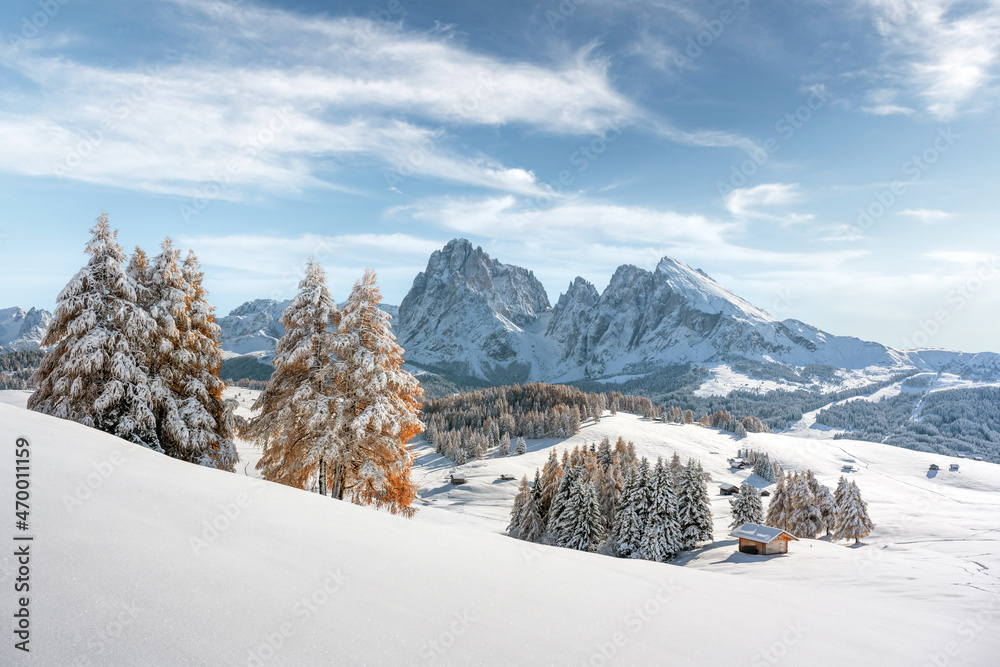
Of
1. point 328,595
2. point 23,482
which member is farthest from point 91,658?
point 23,482

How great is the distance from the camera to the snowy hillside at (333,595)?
457cm

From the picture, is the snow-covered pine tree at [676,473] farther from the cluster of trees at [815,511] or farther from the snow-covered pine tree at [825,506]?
the snow-covered pine tree at [825,506]

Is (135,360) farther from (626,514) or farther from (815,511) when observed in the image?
(815,511)

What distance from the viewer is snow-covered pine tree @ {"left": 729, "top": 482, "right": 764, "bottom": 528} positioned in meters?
51.6

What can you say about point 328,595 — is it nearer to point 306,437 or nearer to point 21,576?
point 21,576

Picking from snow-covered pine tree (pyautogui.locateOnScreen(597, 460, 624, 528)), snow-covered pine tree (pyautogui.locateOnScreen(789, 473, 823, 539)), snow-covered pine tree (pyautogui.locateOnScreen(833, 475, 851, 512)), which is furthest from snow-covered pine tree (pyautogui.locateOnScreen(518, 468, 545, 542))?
snow-covered pine tree (pyautogui.locateOnScreen(833, 475, 851, 512))

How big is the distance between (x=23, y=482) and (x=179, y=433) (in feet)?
40.5

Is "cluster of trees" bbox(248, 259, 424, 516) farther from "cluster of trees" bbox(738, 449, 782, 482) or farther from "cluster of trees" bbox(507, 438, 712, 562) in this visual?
"cluster of trees" bbox(738, 449, 782, 482)

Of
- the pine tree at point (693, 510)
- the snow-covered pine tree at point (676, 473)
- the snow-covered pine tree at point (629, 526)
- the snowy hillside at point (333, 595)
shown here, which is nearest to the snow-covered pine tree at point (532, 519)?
the snow-covered pine tree at point (629, 526)

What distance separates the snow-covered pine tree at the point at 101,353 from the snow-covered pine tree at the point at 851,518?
6915 cm

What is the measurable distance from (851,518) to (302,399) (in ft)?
216

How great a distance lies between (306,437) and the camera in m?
17.7

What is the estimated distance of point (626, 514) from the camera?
4666 cm

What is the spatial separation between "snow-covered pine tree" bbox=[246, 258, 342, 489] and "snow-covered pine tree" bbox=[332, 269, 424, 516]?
54 cm
